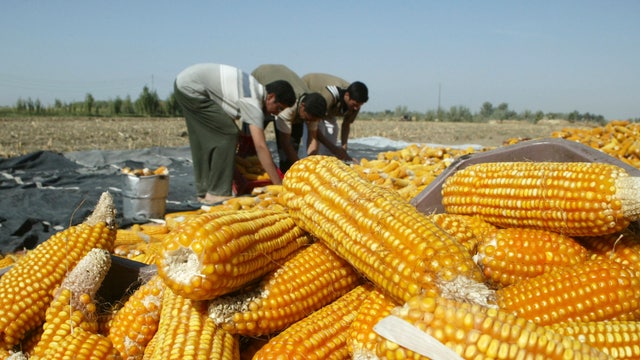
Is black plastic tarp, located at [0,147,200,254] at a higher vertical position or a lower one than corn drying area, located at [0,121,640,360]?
lower

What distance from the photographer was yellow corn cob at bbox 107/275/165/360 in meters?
1.82

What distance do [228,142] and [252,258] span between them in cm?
487

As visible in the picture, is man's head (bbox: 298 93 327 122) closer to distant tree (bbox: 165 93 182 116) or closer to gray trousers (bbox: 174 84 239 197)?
gray trousers (bbox: 174 84 239 197)

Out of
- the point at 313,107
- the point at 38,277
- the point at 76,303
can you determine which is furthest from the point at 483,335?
the point at 313,107

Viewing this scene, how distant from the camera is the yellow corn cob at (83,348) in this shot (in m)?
1.64

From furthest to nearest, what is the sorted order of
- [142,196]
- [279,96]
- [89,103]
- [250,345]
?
[89,103]
[279,96]
[142,196]
[250,345]

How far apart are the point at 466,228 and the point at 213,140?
16.6ft

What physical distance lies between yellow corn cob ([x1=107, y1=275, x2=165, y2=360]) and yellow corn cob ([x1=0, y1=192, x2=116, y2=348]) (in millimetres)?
349

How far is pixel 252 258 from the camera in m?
1.72

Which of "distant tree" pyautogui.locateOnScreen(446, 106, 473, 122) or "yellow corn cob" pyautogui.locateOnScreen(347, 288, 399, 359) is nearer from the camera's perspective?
"yellow corn cob" pyautogui.locateOnScreen(347, 288, 399, 359)

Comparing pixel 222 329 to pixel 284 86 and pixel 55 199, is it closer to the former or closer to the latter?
pixel 284 86

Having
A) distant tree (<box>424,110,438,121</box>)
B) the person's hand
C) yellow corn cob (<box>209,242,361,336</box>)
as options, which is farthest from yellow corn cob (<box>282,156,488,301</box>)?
distant tree (<box>424,110,438,121</box>)

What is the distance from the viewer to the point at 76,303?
187 cm

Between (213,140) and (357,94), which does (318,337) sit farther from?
(357,94)
